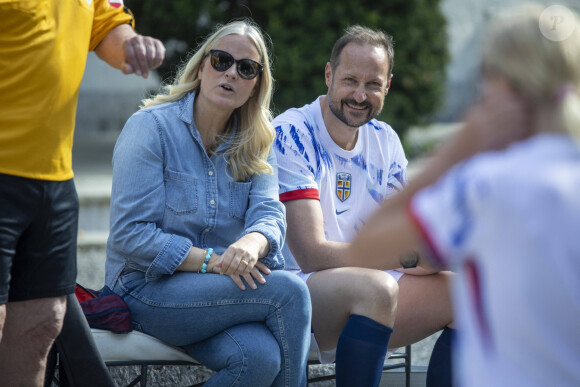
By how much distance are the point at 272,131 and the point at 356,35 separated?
647mm

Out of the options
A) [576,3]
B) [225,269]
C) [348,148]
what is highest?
[576,3]

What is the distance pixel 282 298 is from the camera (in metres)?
2.75

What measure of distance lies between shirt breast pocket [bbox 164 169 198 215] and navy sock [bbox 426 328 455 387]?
1.16 metres

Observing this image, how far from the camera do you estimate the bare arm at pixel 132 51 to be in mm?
2412

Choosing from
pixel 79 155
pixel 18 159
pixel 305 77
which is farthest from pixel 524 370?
pixel 79 155

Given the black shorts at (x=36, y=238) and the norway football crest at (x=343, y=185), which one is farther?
the norway football crest at (x=343, y=185)

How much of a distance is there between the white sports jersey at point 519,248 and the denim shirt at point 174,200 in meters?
1.60

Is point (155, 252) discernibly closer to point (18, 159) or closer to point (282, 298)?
point (282, 298)

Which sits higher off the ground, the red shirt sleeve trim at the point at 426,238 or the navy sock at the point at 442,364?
the red shirt sleeve trim at the point at 426,238

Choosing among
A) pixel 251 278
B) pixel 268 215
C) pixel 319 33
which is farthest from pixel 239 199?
pixel 319 33

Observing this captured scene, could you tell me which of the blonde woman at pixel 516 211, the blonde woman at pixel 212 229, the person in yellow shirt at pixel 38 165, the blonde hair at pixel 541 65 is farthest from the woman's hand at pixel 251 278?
the blonde hair at pixel 541 65

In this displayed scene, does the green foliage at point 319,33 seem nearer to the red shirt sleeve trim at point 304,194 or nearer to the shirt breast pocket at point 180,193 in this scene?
the red shirt sleeve trim at point 304,194

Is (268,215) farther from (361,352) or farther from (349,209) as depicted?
(361,352)

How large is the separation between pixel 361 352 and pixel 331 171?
872 mm
